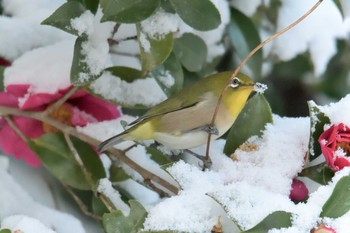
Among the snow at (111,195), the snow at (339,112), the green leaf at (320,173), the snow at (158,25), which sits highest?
the snow at (158,25)

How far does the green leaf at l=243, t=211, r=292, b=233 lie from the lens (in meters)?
0.67

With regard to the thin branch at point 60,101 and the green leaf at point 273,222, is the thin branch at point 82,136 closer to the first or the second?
the thin branch at point 60,101

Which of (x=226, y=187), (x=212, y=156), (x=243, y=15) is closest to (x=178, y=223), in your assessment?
(x=226, y=187)

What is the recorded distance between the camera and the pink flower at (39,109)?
1.01m

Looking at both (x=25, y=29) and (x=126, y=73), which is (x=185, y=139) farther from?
(x=25, y=29)

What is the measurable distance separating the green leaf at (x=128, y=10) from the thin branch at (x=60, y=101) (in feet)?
0.47

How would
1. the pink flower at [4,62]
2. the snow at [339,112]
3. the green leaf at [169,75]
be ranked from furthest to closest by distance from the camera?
the pink flower at [4,62], the green leaf at [169,75], the snow at [339,112]

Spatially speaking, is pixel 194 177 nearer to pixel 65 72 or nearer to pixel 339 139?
pixel 339 139

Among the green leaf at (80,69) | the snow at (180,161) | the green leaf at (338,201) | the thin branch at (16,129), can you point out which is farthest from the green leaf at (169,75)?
the green leaf at (338,201)

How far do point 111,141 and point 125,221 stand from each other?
0.67ft

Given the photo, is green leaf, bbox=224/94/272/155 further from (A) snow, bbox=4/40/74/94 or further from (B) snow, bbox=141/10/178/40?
(A) snow, bbox=4/40/74/94

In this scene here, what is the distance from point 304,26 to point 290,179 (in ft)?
1.89

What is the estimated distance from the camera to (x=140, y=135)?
90 cm

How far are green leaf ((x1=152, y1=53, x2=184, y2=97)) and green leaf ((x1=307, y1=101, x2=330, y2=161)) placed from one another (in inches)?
9.7
